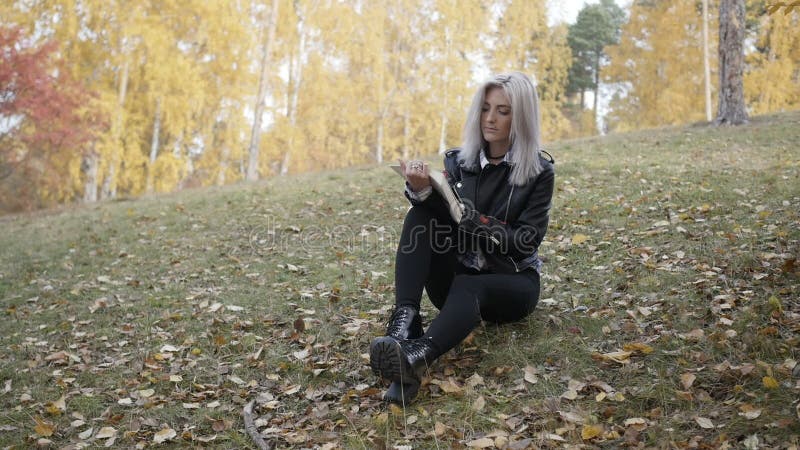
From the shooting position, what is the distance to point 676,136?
32.4 ft

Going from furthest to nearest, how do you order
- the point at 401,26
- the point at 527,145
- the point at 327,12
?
the point at 401,26
the point at 327,12
the point at 527,145

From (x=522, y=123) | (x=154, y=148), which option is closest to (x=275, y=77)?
(x=154, y=148)

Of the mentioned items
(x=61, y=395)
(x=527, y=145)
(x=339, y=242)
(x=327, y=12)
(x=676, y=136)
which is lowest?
(x=61, y=395)

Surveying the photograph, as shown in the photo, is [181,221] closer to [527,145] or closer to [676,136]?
[527,145]

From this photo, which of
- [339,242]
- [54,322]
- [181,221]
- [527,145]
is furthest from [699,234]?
[181,221]

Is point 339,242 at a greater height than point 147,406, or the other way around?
point 339,242

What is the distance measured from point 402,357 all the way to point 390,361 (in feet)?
0.18

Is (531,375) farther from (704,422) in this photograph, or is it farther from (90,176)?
(90,176)

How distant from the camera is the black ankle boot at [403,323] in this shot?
273 cm

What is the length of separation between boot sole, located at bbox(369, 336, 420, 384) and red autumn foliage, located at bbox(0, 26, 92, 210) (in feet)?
33.0

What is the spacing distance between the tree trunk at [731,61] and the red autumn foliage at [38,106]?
11.7 m

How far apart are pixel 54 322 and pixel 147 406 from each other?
1978 mm

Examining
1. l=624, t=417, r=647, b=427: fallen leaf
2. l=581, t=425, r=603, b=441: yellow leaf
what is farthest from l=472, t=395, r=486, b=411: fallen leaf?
l=624, t=417, r=647, b=427: fallen leaf

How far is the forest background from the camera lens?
12.1 m
